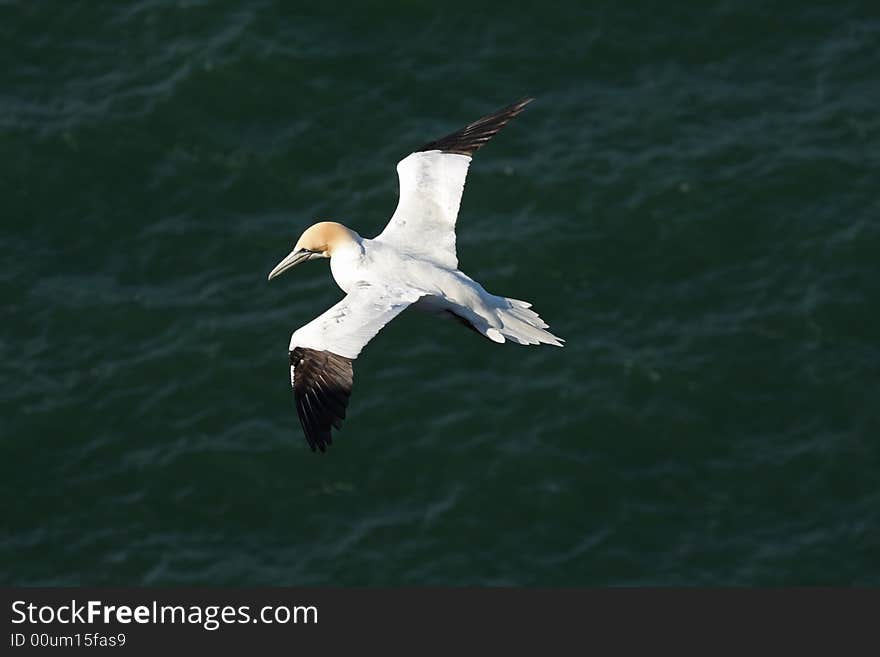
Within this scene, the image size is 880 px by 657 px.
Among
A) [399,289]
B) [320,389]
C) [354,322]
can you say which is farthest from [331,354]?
[399,289]

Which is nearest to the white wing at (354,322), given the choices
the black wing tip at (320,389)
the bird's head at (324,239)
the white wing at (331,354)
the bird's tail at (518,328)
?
the white wing at (331,354)

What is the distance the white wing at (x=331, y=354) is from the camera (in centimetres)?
3080

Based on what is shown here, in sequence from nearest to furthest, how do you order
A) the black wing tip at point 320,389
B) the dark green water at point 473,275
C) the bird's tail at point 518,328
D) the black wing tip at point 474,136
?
the black wing tip at point 320,389, the bird's tail at point 518,328, the black wing tip at point 474,136, the dark green water at point 473,275

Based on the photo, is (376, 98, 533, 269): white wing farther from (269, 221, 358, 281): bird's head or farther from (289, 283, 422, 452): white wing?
(289, 283, 422, 452): white wing

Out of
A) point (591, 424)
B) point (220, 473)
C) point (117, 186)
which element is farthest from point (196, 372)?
point (591, 424)

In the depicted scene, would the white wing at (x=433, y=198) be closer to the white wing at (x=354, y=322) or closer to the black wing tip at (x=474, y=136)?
the black wing tip at (x=474, y=136)

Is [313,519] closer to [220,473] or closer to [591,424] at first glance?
[220,473]

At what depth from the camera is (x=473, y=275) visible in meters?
58.0

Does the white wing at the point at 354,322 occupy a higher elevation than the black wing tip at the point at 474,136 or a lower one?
lower

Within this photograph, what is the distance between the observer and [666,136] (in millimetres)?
61656

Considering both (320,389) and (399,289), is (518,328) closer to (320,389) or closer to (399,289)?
(399,289)

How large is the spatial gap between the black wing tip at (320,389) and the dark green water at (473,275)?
23365 mm

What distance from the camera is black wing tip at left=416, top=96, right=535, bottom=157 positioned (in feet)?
122

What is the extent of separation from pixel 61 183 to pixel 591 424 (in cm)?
1879
